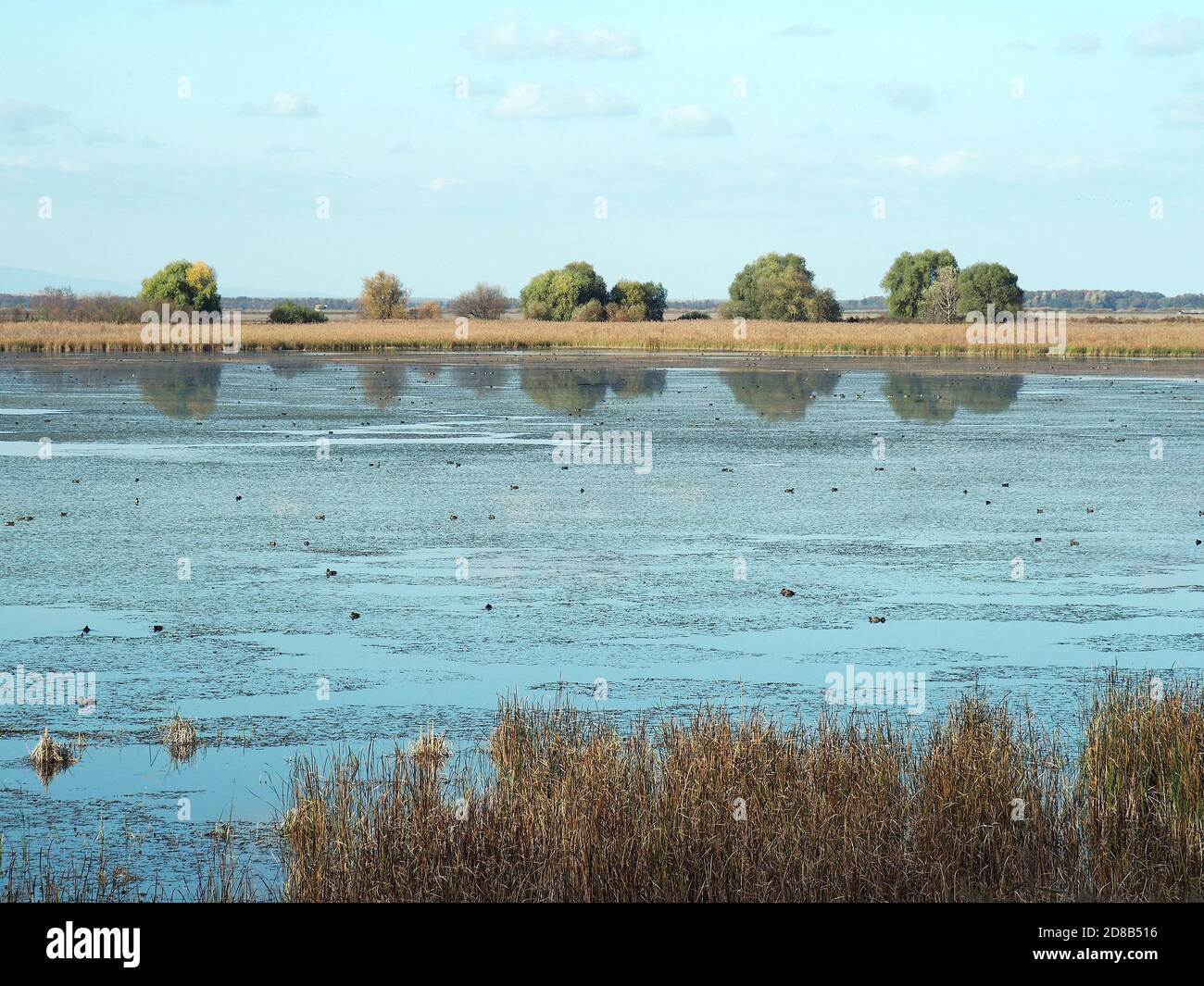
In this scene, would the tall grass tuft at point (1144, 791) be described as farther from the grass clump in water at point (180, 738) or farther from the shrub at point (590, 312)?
the shrub at point (590, 312)

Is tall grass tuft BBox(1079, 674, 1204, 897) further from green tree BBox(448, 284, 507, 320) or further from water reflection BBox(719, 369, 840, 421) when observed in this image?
green tree BBox(448, 284, 507, 320)

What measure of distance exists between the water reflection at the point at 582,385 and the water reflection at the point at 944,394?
22.2 ft

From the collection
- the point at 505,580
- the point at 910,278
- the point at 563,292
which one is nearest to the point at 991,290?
the point at 910,278

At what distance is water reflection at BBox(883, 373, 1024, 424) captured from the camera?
3509 centimetres

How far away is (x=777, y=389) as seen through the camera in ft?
143

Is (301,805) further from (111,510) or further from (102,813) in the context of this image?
(111,510)

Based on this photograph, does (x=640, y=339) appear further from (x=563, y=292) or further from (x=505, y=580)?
(x=505, y=580)

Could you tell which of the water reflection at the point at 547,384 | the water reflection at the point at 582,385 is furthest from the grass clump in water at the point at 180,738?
the water reflection at the point at 582,385

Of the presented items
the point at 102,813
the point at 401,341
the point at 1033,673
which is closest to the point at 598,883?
the point at 102,813

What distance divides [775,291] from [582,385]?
77.8m

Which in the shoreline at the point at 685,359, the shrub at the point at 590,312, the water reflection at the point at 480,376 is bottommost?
the water reflection at the point at 480,376

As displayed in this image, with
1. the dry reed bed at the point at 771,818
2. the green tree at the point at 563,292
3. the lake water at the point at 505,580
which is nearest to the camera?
the dry reed bed at the point at 771,818

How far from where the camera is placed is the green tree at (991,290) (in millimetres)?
111750

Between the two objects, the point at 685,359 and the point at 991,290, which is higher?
the point at 991,290
